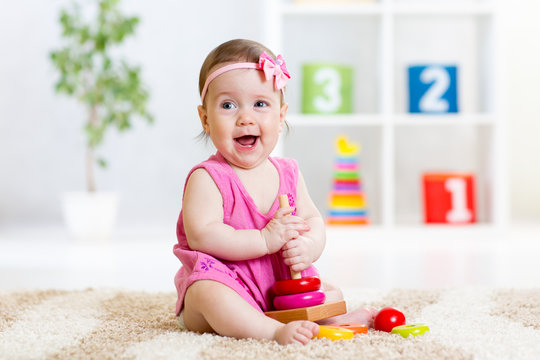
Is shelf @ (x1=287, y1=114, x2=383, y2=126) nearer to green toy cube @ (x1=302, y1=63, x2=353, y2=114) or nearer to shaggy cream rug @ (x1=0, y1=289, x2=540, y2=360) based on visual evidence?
green toy cube @ (x1=302, y1=63, x2=353, y2=114)

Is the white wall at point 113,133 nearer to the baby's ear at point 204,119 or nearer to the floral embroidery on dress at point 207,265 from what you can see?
the baby's ear at point 204,119

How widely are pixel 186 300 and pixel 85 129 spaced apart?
1.73 metres

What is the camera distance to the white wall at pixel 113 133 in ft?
10.1

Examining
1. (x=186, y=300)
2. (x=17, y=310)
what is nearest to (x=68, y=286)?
(x=17, y=310)

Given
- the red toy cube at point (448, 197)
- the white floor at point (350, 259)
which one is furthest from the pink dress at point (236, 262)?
the red toy cube at point (448, 197)

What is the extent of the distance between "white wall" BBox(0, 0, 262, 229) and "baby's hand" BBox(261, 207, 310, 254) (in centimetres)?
210

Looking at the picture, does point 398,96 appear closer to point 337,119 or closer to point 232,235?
point 337,119

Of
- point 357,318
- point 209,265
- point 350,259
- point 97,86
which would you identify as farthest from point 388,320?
point 97,86

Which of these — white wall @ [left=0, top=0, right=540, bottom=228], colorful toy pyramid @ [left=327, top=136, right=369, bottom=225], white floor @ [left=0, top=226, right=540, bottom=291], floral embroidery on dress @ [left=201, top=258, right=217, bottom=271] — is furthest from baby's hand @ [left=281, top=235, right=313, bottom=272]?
white wall @ [left=0, top=0, right=540, bottom=228]

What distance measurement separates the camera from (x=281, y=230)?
3.33 feet

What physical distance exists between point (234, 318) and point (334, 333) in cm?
13

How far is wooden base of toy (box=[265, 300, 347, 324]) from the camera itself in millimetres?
971

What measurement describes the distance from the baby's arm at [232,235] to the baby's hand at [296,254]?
1cm

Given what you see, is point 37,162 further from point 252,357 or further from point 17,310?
point 252,357
